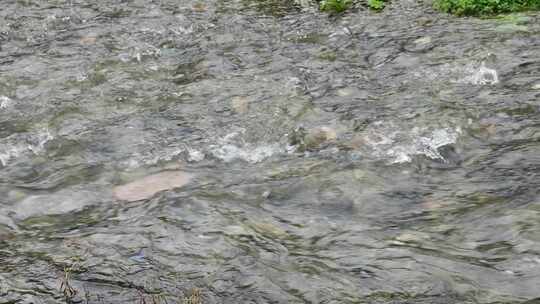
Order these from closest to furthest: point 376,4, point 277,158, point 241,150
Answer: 1. point 277,158
2. point 241,150
3. point 376,4

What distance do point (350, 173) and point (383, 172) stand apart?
24 centimetres

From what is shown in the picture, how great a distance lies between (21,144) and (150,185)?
139 cm

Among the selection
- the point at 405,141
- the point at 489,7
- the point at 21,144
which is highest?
the point at 489,7

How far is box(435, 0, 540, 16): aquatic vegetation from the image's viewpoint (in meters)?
7.91

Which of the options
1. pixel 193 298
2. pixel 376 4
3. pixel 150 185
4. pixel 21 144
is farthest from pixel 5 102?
pixel 376 4

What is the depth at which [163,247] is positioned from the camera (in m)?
4.01

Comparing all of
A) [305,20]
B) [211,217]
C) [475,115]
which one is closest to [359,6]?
[305,20]

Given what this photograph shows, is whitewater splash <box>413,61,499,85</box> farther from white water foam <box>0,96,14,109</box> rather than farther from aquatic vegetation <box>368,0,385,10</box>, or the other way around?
white water foam <box>0,96,14,109</box>

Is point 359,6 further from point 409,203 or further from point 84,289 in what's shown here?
point 84,289

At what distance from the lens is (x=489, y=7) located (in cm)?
793

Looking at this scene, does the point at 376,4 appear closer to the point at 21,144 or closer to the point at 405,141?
the point at 405,141

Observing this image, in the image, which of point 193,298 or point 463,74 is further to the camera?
point 463,74

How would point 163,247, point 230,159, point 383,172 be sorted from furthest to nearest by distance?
point 230,159 < point 383,172 < point 163,247

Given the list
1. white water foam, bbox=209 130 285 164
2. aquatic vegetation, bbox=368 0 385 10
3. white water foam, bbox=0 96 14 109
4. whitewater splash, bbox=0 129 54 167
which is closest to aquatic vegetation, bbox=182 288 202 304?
white water foam, bbox=209 130 285 164
